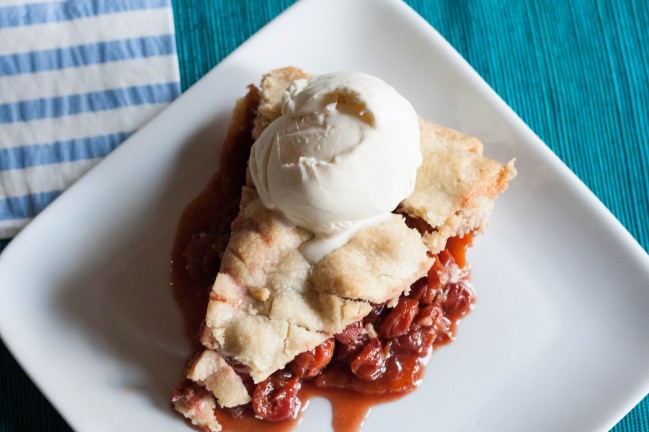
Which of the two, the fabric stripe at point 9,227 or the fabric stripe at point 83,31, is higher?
the fabric stripe at point 83,31

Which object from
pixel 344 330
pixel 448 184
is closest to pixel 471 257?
pixel 448 184

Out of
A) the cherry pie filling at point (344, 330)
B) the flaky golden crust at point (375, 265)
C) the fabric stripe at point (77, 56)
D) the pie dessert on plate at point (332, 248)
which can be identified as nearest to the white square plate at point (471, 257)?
the cherry pie filling at point (344, 330)

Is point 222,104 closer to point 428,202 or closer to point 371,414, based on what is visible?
point 428,202

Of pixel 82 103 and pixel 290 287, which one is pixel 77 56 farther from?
pixel 290 287

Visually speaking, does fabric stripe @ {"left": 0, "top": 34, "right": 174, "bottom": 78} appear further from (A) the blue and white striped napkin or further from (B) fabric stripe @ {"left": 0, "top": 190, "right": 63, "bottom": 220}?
(B) fabric stripe @ {"left": 0, "top": 190, "right": 63, "bottom": 220}

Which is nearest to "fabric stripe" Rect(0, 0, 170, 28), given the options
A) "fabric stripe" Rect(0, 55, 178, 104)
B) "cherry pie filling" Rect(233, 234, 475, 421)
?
"fabric stripe" Rect(0, 55, 178, 104)

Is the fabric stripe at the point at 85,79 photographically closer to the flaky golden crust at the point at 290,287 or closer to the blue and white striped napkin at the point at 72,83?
the blue and white striped napkin at the point at 72,83
